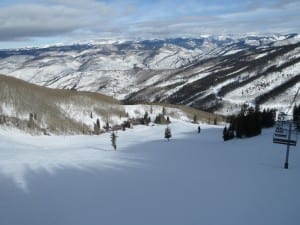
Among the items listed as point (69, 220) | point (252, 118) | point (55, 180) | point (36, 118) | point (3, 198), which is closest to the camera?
point (69, 220)

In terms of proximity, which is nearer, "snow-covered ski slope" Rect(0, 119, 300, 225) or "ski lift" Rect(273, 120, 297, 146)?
"snow-covered ski slope" Rect(0, 119, 300, 225)

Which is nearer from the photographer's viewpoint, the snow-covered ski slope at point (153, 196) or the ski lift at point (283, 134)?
the snow-covered ski slope at point (153, 196)

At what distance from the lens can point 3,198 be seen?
909 inches

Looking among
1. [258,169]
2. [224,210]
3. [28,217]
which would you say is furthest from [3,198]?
[258,169]

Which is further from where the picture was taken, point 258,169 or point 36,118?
point 36,118

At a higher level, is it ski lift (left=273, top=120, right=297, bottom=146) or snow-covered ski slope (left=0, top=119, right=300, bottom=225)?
ski lift (left=273, top=120, right=297, bottom=146)

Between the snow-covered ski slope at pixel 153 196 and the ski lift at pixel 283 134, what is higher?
the ski lift at pixel 283 134

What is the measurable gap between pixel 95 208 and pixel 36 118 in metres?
162

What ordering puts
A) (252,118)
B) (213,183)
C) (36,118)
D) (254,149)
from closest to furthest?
(213,183) → (254,149) → (252,118) → (36,118)

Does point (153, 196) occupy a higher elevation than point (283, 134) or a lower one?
lower

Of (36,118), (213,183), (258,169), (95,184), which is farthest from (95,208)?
(36,118)

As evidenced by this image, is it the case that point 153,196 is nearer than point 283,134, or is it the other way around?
point 153,196

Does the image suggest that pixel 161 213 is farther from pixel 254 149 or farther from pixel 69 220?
pixel 254 149

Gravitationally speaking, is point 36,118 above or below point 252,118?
below
